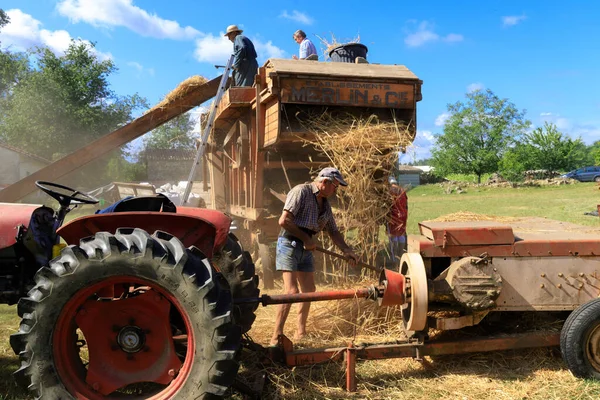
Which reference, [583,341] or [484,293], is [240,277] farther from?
[583,341]

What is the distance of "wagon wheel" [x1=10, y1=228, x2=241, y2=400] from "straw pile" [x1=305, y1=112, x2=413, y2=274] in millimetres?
2322

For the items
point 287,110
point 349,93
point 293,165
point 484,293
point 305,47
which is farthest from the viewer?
point 305,47

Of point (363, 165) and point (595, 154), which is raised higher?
point (595, 154)

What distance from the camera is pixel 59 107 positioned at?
95.4ft

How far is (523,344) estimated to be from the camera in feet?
11.1

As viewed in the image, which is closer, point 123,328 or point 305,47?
point 123,328

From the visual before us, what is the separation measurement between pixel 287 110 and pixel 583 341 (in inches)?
141

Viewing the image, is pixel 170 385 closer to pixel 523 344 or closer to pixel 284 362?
pixel 284 362

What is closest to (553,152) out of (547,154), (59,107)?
(547,154)

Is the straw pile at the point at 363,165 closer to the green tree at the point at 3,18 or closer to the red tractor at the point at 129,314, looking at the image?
the red tractor at the point at 129,314

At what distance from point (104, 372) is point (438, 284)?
7.46 ft

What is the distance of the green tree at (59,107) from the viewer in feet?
92.6

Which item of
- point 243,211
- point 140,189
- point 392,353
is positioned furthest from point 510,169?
point 392,353

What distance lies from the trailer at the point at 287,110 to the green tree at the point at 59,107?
83.9 ft
